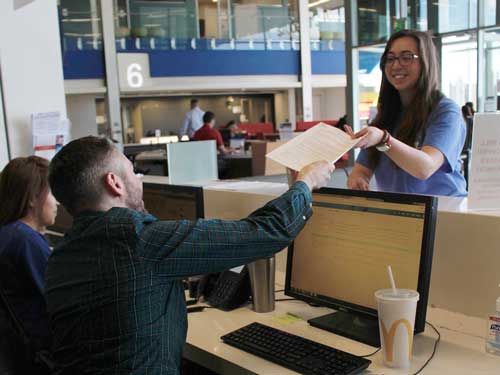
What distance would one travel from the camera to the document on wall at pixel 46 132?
3504mm

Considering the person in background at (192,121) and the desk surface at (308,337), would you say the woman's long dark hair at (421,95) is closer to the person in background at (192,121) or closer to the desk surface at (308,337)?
Answer: the desk surface at (308,337)

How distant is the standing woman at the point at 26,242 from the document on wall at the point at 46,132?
59.6 inches

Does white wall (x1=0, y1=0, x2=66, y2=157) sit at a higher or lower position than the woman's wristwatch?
higher

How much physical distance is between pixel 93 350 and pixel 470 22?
733 cm

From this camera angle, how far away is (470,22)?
7.20m

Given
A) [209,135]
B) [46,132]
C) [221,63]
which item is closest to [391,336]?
[46,132]

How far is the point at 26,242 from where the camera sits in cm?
189

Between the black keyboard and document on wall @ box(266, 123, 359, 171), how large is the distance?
46 centimetres

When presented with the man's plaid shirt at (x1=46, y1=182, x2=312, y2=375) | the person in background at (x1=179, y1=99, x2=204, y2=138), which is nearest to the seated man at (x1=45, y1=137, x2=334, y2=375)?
the man's plaid shirt at (x1=46, y1=182, x2=312, y2=375)

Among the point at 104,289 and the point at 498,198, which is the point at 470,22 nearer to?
the point at 498,198

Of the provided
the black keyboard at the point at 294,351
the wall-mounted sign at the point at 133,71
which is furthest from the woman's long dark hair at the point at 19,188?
the wall-mounted sign at the point at 133,71

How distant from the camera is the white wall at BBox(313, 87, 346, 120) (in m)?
16.6

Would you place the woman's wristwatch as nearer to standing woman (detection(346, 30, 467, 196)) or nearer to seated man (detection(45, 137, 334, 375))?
standing woman (detection(346, 30, 467, 196))

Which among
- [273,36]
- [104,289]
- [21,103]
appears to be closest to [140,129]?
[273,36]
